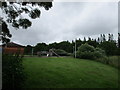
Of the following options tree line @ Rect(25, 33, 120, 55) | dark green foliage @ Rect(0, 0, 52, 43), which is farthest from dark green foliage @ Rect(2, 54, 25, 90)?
tree line @ Rect(25, 33, 120, 55)

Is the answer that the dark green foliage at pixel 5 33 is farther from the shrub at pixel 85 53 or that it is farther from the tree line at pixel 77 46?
the tree line at pixel 77 46

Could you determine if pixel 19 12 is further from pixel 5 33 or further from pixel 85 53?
pixel 85 53

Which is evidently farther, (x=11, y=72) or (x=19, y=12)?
(x=19, y=12)

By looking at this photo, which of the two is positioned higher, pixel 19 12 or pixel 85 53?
pixel 19 12

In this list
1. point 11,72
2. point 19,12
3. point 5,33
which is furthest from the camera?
point 19,12

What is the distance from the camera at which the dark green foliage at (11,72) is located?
619 centimetres

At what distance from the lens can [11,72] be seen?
619 cm

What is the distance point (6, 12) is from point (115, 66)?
1300cm

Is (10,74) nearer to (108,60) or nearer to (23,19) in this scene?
(23,19)

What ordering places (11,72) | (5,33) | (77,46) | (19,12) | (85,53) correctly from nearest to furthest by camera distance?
(11,72)
(5,33)
(19,12)
(85,53)
(77,46)

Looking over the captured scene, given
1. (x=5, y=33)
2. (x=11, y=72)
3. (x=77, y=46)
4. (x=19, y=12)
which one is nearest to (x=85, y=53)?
(x=19, y=12)

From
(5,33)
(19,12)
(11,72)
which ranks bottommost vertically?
(11,72)

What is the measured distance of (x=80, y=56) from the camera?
26469mm

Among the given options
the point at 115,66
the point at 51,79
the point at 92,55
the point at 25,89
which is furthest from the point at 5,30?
the point at 92,55
